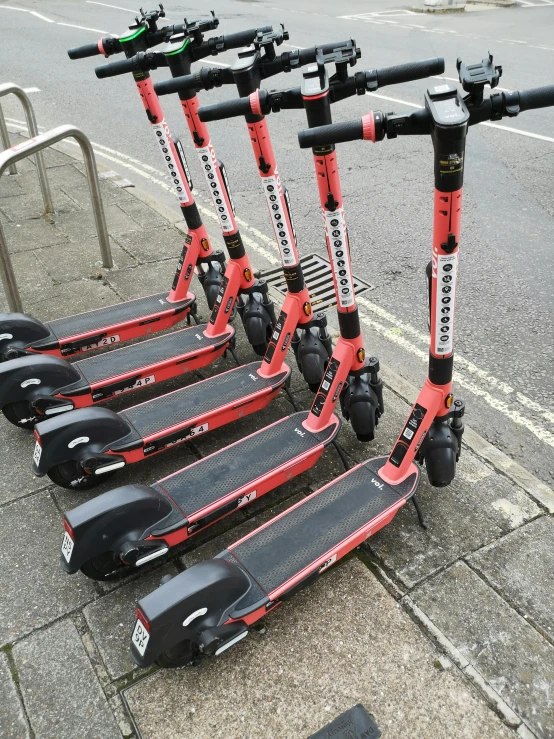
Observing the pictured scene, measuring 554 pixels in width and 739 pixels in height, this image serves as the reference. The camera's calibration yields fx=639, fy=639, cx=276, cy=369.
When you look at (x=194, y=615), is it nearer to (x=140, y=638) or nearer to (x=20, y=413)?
(x=140, y=638)

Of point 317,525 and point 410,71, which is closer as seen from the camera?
point 410,71

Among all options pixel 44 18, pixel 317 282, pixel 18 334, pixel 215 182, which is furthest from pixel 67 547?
pixel 44 18

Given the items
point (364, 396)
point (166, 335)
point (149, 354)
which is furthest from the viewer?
point (166, 335)

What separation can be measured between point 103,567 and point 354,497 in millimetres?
1163

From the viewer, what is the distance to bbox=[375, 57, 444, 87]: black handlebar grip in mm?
2650

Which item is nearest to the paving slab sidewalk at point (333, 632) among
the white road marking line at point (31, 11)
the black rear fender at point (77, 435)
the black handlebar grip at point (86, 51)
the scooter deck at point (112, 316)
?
the black rear fender at point (77, 435)

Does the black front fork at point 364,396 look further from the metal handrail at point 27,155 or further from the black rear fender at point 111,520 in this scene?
the metal handrail at point 27,155

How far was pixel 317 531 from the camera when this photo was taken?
9.29ft

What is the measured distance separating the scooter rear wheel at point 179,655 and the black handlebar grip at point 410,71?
2.39 meters

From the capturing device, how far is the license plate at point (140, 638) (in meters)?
2.25

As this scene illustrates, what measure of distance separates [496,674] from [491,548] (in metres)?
0.61

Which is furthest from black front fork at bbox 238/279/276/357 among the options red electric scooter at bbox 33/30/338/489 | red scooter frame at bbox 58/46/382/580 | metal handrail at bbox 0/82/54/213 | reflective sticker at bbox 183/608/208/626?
metal handrail at bbox 0/82/54/213

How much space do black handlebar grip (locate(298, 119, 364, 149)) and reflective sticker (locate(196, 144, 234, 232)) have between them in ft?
5.67

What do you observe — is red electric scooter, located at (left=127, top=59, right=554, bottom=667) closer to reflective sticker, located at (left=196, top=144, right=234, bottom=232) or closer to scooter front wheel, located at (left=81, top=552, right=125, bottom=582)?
scooter front wheel, located at (left=81, top=552, right=125, bottom=582)
